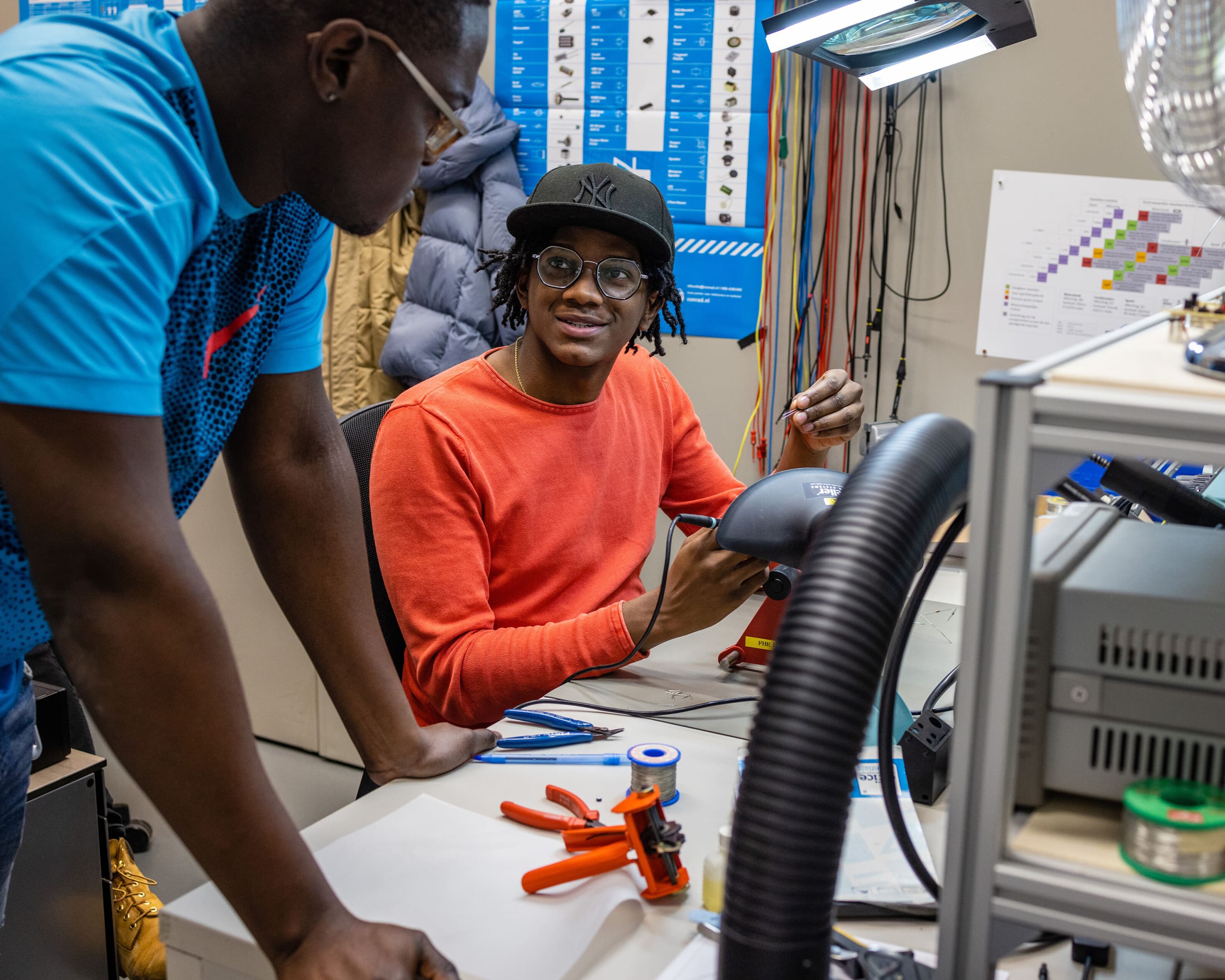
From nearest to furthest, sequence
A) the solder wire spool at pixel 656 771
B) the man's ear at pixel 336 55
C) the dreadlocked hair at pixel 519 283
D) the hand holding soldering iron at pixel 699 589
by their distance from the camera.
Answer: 1. the man's ear at pixel 336 55
2. the solder wire spool at pixel 656 771
3. the hand holding soldering iron at pixel 699 589
4. the dreadlocked hair at pixel 519 283

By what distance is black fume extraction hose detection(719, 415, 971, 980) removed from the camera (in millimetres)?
513

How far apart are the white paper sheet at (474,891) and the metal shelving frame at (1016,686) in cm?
32

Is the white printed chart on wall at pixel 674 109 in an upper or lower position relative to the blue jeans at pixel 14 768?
upper

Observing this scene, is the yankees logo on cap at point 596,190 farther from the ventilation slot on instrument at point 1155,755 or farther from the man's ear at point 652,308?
the ventilation slot on instrument at point 1155,755

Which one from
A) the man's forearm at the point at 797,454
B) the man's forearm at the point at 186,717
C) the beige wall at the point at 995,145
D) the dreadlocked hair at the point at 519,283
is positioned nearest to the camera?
the man's forearm at the point at 186,717

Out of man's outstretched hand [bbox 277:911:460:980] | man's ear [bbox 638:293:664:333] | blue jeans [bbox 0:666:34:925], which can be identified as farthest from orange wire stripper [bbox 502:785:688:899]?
man's ear [bbox 638:293:664:333]

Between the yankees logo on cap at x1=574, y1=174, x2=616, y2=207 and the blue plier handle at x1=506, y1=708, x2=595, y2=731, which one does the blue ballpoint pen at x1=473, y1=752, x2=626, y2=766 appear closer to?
the blue plier handle at x1=506, y1=708, x2=595, y2=731

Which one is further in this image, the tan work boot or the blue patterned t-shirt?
the tan work boot

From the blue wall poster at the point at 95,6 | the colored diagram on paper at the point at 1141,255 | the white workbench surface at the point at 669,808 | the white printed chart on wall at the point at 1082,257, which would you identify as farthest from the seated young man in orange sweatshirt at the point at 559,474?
the blue wall poster at the point at 95,6

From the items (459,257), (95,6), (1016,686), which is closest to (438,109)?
(1016,686)

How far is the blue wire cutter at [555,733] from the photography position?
3.59 ft

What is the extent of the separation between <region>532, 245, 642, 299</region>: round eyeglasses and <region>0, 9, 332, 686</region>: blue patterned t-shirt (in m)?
0.73

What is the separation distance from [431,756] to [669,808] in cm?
25

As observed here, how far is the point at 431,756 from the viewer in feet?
3.37
